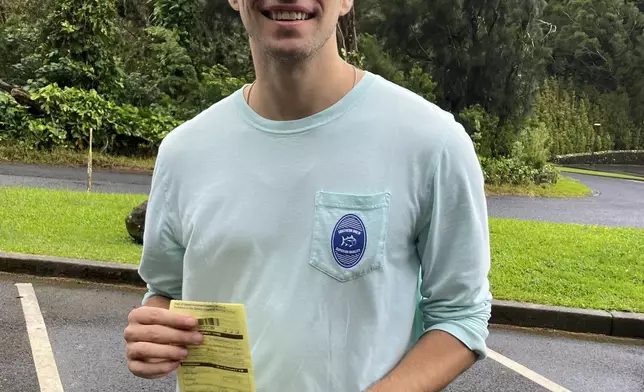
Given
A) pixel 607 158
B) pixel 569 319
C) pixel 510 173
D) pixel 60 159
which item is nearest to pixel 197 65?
pixel 60 159

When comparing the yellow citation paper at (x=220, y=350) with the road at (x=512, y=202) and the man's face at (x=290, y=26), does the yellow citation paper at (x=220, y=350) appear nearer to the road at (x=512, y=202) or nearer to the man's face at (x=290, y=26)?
the man's face at (x=290, y=26)

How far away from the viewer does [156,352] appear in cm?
123

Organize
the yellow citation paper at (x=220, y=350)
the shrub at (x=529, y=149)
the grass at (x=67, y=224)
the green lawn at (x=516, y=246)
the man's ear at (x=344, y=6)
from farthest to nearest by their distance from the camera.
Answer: the shrub at (x=529, y=149), the grass at (x=67, y=224), the green lawn at (x=516, y=246), the man's ear at (x=344, y=6), the yellow citation paper at (x=220, y=350)

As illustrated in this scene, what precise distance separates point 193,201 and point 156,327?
264mm

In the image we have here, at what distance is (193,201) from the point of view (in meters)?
1.35

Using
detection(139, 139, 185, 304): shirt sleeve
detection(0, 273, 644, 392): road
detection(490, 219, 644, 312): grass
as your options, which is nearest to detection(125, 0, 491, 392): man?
Result: detection(139, 139, 185, 304): shirt sleeve

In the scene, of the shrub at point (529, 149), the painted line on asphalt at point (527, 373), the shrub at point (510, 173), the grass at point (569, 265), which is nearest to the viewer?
the painted line on asphalt at point (527, 373)

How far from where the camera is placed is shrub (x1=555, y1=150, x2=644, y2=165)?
125 ft

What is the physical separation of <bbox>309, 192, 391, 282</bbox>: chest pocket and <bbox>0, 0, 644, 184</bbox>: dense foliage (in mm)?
16379

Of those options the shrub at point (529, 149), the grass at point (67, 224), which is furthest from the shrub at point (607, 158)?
the grass at point (67, 224)

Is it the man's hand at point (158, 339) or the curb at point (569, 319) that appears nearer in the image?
the man's hand at point (158, 339)

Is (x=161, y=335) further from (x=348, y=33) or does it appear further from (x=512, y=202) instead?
(x=512, y=202)

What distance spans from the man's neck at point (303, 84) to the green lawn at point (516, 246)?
5580 mm

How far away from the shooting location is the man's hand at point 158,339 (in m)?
1.19
